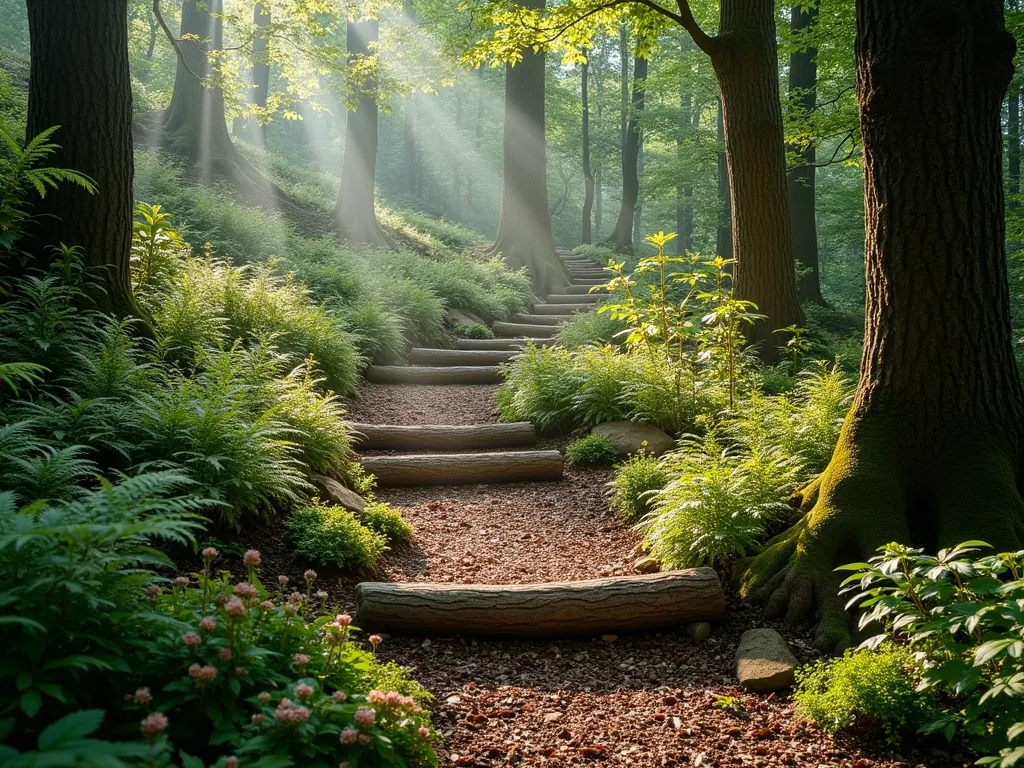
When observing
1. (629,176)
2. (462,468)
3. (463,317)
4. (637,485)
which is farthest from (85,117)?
(629,176)

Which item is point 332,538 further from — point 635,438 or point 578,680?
point 635,438

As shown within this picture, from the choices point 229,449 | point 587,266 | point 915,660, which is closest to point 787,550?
point 915,660

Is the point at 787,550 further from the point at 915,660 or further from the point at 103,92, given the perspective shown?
the point at 103,92

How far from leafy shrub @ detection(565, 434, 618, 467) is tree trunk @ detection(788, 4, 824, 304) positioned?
8.13m

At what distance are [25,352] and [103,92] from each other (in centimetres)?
229

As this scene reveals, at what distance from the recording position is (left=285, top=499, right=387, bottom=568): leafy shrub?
177 inches

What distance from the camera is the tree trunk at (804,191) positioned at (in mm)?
13492

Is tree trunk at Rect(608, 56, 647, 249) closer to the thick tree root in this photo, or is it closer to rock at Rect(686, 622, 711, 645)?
the thick tree root

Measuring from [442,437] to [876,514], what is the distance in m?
4.42

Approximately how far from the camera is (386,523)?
5277mm

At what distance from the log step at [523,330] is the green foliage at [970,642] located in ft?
32.1

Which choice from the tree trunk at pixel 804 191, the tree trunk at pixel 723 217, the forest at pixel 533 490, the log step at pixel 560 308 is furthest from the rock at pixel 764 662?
the tree trunk at pixel 723 217

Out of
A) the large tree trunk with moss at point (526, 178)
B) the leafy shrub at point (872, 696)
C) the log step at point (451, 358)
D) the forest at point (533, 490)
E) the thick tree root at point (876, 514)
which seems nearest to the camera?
the forest at point (533, 490)

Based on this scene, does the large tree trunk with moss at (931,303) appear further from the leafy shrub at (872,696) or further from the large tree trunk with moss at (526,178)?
the large tree trunk with moss at (526,178)
